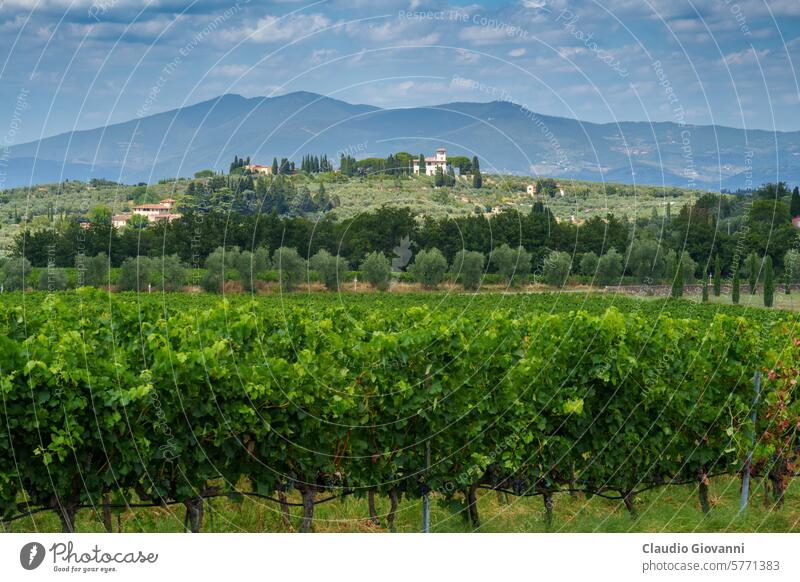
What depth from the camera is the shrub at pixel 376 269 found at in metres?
33.1

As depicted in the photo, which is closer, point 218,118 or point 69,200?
point 218,118

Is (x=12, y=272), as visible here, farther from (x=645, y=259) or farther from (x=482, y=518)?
(x=482, y=518)

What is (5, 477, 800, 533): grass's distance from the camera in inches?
436

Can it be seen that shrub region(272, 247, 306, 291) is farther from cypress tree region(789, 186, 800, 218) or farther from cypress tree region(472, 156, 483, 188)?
cypress tree region(789, 186, 800, 218)

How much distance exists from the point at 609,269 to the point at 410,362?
36197 millimetres

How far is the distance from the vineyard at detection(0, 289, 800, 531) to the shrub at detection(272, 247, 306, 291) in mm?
27252

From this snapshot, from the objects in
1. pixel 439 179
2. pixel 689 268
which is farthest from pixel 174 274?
pixel 439 179

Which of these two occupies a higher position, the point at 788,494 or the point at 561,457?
the point at 561,457

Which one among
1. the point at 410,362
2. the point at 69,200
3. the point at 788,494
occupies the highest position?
the point at 69,200

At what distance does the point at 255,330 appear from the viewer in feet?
41.1
